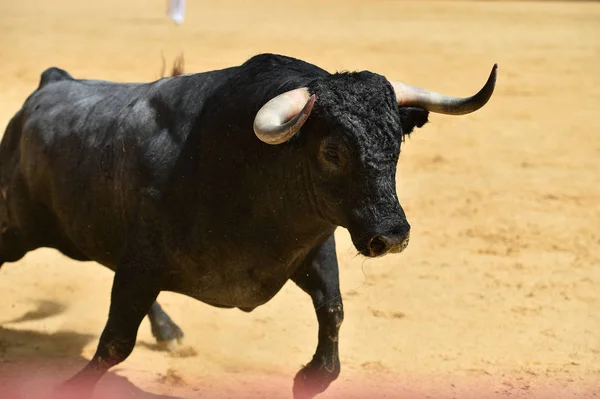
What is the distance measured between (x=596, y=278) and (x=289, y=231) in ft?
12.9

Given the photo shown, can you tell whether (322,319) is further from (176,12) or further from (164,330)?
(176,12)

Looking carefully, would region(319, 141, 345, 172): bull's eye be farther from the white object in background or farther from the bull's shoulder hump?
the white object in background

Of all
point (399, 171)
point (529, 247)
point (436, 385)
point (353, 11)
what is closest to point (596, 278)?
point (529, 247)

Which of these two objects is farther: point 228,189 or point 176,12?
point 176,12

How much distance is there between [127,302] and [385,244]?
1584mm

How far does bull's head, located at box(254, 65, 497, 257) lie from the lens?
4250 mm

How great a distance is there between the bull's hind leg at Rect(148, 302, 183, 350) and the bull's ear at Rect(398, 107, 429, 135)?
2723 millimetres

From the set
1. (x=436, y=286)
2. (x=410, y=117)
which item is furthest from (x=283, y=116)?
(x=436, y=286)

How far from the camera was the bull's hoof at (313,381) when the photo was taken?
5.31 m

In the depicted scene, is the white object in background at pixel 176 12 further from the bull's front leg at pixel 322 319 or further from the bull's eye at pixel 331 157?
the bull's eye at pixel 331 157

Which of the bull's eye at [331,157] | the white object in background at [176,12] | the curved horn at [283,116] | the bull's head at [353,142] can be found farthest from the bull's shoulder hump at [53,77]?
the white object in background at [176,12]

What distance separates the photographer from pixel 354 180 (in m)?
4.35

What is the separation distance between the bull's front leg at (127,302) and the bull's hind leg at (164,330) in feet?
4.77

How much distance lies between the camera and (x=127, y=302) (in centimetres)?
518
